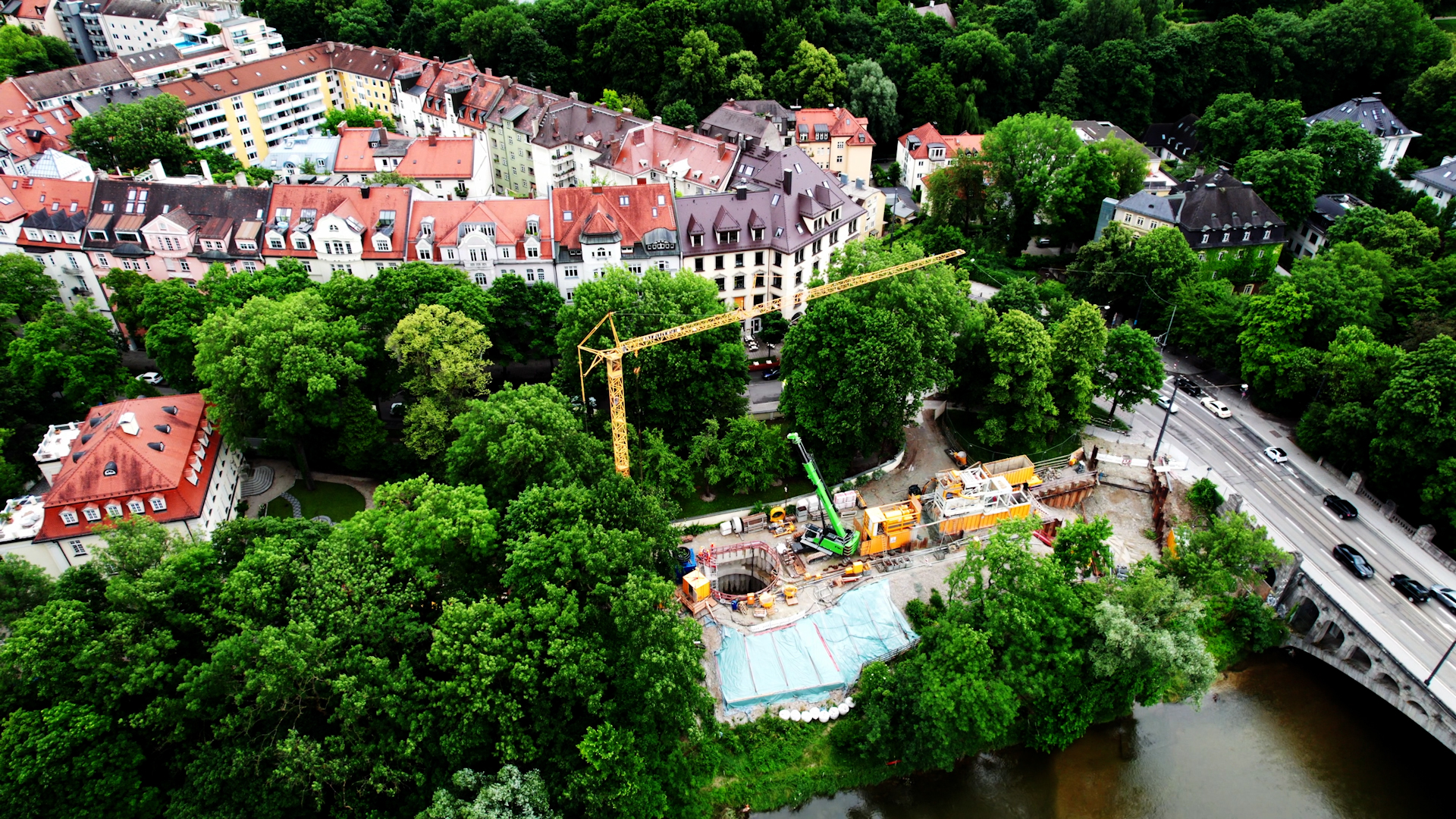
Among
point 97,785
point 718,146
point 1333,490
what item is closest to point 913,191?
point 718,146

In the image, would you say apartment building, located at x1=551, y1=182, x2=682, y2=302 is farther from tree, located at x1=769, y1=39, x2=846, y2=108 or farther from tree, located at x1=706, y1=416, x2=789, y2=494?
tree, located at x1=769, y1=39, x2=846, y2=108

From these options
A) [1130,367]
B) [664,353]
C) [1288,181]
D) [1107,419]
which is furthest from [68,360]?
[1288,181]

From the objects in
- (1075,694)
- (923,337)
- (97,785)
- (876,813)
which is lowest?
(876,813)

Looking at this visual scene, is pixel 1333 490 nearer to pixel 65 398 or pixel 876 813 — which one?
pixel 876 813

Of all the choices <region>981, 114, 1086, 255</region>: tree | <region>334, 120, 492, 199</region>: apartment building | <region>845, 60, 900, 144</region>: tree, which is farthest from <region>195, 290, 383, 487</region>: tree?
<region>845, 60, 900, 144</region>: tree

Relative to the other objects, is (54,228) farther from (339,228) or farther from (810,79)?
(810,79)
